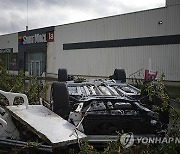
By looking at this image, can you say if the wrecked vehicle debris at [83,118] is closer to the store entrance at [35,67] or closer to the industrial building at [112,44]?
the industrial building at [112,44]

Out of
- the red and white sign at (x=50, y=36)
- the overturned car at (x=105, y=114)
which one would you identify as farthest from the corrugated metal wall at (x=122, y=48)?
the overturned car at (x=105, y=114)

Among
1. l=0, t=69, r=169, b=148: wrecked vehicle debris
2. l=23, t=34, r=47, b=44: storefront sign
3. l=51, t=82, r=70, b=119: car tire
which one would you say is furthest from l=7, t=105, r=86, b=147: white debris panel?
l=23, t=34, r=47, b=44: storefront sign

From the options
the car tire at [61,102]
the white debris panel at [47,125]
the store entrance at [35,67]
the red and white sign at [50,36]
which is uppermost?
the red and white sign at [50,36]

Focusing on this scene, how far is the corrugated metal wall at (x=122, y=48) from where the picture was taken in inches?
738

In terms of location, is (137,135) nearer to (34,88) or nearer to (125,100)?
(125,100)

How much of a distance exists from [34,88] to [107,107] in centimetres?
221

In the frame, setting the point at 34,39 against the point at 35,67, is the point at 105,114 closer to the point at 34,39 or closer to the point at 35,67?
the point at 35,67

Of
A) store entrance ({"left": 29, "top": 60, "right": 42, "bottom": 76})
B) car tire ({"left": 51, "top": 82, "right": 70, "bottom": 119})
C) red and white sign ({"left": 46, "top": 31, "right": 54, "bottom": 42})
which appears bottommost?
car tire ({"left": 51, "top": 82, "right": 70, "bottom": 119})

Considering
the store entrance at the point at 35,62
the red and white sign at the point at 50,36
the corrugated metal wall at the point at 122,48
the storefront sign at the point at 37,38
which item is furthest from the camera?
the store entrance at the point at 35,62

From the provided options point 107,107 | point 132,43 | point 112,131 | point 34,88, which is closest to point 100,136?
point 112,131

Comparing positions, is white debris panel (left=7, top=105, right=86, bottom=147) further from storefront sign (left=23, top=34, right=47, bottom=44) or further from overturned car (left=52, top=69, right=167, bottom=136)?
storefront sign (left=23, top=34, right=47, bottom=44)

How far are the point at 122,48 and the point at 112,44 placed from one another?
4.53 feet

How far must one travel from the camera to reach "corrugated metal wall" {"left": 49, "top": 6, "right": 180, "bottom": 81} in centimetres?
1875

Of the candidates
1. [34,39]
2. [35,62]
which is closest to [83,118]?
[35,62]
